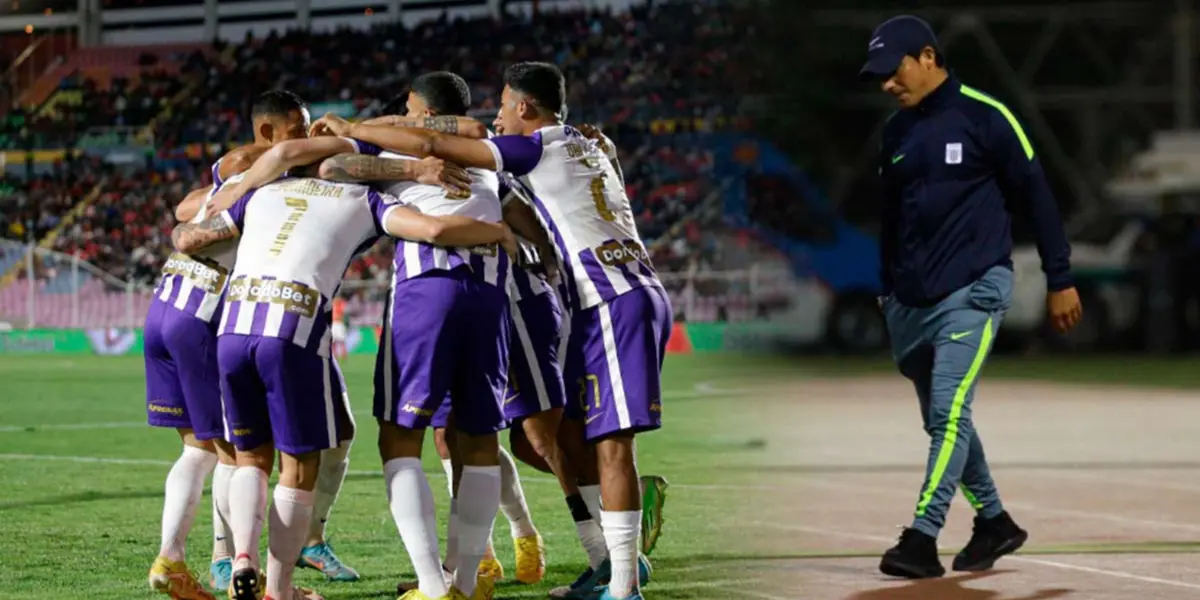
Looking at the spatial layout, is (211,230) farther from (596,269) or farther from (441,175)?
(596,269)

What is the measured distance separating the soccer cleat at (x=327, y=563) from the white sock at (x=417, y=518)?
41.3 inches

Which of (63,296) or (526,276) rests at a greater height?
(526,276)

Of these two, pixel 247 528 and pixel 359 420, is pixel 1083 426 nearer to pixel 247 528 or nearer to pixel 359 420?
pixel 359 420

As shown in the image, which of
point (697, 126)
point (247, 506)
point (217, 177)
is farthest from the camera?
point (697, 126)

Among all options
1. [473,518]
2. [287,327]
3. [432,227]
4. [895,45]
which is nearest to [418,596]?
[473,518]

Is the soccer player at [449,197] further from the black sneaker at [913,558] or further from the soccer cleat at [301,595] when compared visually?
the black sneaker at [913,558]

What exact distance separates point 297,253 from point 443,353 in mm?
585

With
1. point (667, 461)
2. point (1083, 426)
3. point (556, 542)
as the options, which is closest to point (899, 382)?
point (1083, 426)

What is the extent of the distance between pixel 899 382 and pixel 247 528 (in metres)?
13.1

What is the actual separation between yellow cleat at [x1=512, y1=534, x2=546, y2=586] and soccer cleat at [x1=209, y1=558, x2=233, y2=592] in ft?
3.64

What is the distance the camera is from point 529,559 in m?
6.45

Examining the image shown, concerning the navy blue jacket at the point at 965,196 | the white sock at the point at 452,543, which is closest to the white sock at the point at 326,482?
the white sock at the point at 452,543

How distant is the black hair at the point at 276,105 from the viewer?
619 cm

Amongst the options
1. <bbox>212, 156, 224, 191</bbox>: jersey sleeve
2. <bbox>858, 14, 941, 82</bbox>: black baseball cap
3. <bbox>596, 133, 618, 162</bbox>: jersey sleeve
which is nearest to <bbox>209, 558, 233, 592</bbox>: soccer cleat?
<bbox>212, 156, 224, 191</bbox>: jersey sleeve
